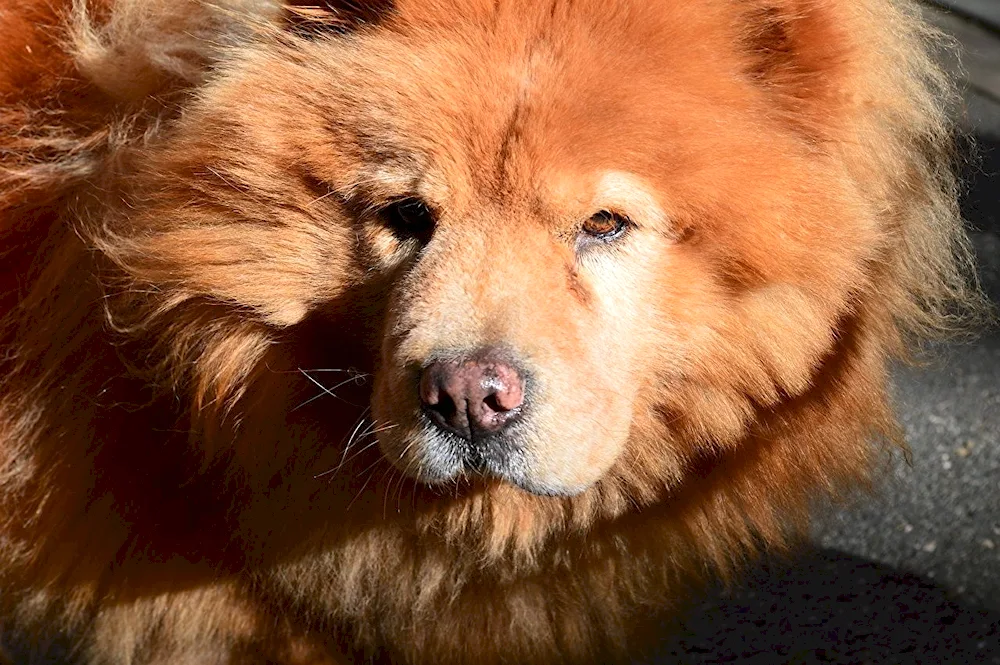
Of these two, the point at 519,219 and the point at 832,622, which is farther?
the point at 832,622

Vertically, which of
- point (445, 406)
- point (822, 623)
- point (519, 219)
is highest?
point (519, 219)

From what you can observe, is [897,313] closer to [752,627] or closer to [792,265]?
[792,265]

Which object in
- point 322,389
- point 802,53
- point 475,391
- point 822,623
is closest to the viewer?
point 475,391

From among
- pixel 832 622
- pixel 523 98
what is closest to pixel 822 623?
pixel 832 622

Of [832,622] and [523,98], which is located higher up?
[523,98]

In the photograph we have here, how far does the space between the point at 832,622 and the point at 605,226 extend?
65.7 inches

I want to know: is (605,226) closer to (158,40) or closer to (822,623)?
(158,40)

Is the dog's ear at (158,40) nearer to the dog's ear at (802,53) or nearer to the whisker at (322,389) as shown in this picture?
the whisker at (322,389)

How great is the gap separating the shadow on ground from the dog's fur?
0.54 meters

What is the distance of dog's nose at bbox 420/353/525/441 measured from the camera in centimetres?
179

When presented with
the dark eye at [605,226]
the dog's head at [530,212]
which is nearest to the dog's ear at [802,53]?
the dog's head at [530,212]

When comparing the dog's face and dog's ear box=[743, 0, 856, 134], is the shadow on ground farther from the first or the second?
dog's ear box=[743, 0, 856, 134]

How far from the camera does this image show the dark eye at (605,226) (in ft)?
6.32

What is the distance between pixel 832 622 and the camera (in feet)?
10.0
